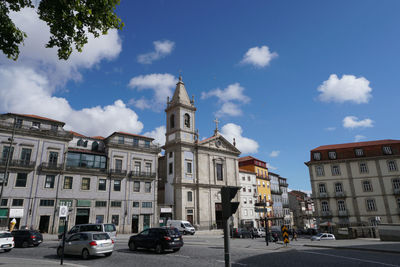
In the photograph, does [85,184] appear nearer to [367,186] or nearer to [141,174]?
[141,174]

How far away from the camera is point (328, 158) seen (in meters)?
47.3

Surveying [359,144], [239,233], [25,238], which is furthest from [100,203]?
[359,144]

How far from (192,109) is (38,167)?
29.3 meters

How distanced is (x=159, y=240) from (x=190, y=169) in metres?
33.0

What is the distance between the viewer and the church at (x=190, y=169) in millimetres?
46844

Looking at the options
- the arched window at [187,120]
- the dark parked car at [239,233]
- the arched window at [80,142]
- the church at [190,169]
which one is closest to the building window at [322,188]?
the church at [190,169]

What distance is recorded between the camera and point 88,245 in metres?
14.7

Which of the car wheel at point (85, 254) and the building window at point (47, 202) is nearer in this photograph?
the car wheel at point (85, 254)

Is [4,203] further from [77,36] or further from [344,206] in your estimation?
[344,206]

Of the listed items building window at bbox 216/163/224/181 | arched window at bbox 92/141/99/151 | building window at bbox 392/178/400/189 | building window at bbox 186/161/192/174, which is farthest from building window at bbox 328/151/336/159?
arched window at bbox 92/141/99/151

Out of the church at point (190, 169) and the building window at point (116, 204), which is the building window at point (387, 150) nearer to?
the church at point (190, 169)

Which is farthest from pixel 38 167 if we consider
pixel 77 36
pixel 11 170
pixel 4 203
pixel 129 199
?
pixel 77 36

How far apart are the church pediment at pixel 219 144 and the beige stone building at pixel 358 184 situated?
16755mm

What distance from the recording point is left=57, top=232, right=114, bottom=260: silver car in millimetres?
14594
